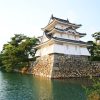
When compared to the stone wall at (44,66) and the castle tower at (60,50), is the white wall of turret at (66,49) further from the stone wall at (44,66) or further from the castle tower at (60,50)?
the stone wall at (44,66)

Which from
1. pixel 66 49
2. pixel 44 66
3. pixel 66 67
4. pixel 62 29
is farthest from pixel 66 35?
pixel 44 66

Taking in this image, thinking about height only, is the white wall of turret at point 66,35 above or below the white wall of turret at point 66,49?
above

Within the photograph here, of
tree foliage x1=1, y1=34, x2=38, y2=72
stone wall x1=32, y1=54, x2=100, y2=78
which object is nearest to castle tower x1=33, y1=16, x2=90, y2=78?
stone wall x1=32, y1=54, x2=100, y2=78

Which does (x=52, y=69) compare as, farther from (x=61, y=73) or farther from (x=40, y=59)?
(x=40, y=59)

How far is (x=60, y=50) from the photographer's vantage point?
30.2 m

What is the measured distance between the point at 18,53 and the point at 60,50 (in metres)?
11.7

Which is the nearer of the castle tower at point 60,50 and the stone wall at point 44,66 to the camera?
the castle tower at point 60,50

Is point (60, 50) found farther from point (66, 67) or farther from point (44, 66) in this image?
point (44, 66)

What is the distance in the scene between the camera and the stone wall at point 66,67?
29.0m

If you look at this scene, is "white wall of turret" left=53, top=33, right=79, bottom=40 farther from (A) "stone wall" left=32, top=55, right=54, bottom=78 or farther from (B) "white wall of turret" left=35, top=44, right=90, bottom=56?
(A) "stone wall" left=32, top=55, right=54, bottom=78

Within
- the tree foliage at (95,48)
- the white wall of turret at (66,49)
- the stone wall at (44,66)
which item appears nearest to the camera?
the stone wall at (44,66)

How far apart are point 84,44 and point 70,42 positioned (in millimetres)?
2675

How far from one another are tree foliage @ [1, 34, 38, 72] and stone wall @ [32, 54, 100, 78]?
7452 mm

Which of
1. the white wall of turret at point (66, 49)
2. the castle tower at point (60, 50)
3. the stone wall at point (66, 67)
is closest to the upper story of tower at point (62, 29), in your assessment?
the castle tower at point (60, 50)
